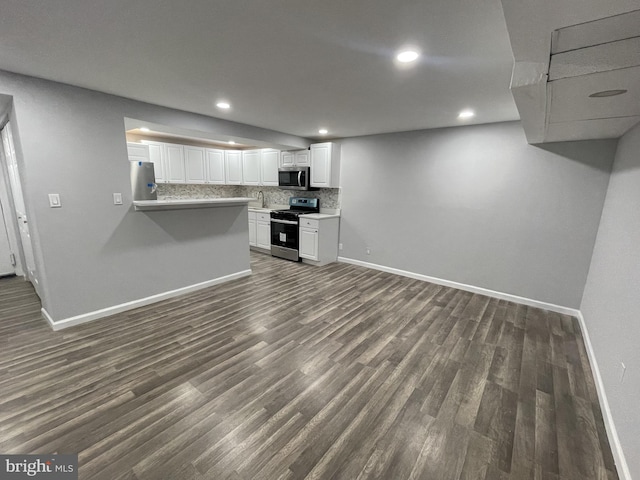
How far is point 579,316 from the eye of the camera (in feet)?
10.7

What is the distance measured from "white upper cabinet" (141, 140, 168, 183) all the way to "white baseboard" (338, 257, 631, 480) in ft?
12.2

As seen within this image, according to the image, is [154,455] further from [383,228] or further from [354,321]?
[383,228]

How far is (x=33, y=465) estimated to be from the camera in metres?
1.43

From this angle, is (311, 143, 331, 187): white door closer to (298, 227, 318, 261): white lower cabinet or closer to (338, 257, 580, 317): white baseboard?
(298, 227, 318, 261): white lower cabinet

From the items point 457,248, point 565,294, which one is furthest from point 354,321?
point 565,294

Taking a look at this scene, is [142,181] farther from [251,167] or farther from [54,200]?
[251,167]

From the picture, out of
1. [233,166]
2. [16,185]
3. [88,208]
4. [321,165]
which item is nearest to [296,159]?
[321,165]

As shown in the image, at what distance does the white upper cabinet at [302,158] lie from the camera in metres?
5.32

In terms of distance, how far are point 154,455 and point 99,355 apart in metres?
1.33

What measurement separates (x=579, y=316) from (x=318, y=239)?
377cm

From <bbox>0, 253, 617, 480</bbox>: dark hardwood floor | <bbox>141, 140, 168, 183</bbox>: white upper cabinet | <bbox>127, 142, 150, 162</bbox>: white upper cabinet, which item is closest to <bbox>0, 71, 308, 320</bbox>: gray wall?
<bbox>0, 253, 617, 480</bbox>: dark hardwood floor

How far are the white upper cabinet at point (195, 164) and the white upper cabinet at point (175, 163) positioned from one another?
3.2 inches

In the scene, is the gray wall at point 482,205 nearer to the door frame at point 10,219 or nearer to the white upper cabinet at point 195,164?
the white upper cabinet at point 195,164

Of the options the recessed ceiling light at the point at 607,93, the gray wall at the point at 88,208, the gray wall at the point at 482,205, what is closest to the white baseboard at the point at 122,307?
the gray wall at the point at 88,208
